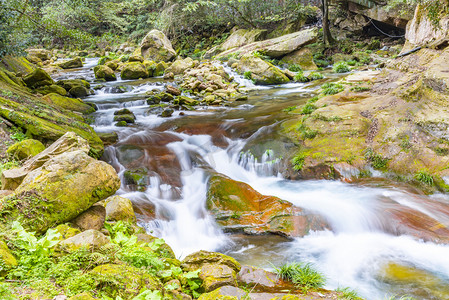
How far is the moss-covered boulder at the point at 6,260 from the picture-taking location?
2.29m

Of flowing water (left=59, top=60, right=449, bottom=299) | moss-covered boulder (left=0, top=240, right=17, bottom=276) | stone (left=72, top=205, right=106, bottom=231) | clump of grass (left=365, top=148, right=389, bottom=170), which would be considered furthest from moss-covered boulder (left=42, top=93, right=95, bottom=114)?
clump of grass (left=365, top=148, right=389, bottom=170)

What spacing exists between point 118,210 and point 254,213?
2.64 meters

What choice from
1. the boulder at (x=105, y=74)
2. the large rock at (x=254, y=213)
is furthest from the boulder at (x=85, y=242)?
the boulder at (x=105, y=74)

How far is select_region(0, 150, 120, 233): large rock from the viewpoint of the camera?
10.9 feet

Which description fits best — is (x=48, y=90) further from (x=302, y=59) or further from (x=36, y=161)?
(x=302, y=59)

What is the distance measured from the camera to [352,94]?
10.1 meters

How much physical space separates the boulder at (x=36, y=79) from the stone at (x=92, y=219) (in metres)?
10.5

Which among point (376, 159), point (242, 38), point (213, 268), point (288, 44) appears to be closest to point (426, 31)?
point (376, 159)

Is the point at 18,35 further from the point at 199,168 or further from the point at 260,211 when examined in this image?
the point at 260,211

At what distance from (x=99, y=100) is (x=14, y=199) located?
12.5 m

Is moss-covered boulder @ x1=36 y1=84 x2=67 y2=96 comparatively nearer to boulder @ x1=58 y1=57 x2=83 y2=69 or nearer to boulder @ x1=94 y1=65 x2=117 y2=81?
boulder @ x1=94 y1=65 x2=117 y2=81

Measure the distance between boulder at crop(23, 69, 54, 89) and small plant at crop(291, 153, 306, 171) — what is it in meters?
11.3

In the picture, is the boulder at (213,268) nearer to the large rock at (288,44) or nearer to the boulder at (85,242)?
the boulder at (85,242)

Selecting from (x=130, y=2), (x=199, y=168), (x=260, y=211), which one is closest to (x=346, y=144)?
(x=260, y=211)
